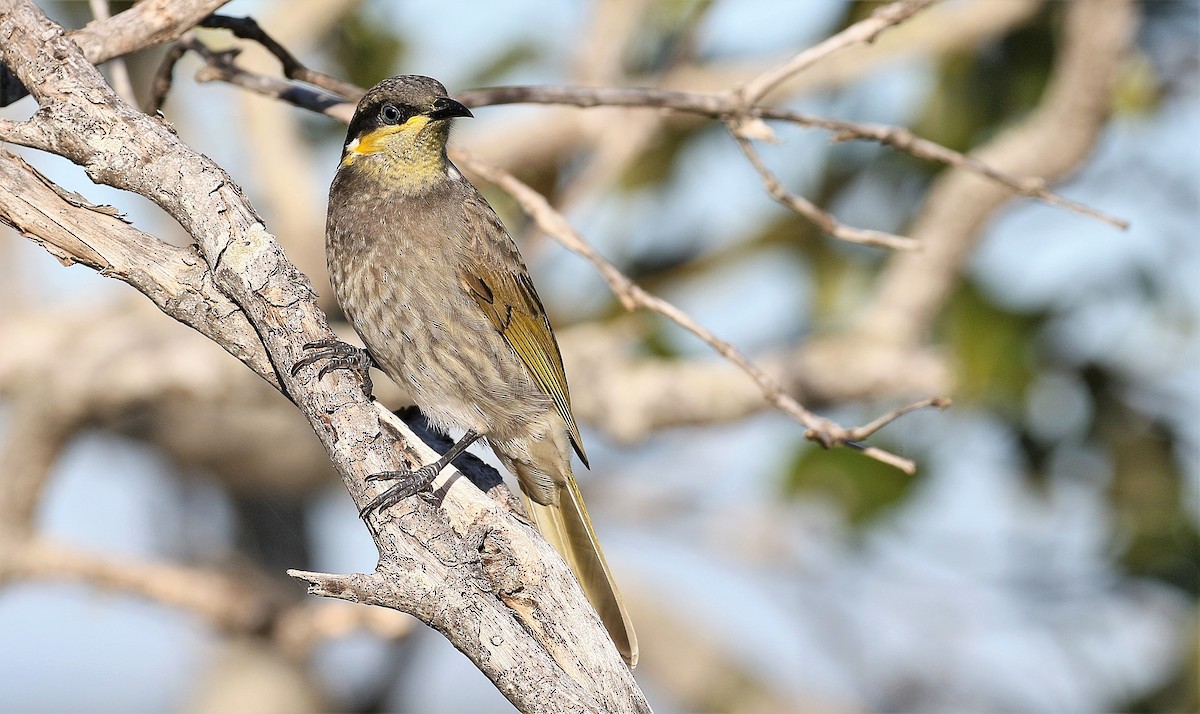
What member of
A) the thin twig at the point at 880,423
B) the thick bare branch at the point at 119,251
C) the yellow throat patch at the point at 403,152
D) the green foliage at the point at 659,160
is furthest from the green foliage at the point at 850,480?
the thick bare branch at the point at 119,251

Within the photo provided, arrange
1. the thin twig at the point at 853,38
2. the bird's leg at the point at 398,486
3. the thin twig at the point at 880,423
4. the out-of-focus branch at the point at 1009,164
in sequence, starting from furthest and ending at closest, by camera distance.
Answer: the out-of-focus branch at the point at 1009,164
the thin twig at the point at 853,38
the thin twig at the point at 880,423
the bird's leg at the point at 398,486

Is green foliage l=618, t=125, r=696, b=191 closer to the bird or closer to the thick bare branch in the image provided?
the bird

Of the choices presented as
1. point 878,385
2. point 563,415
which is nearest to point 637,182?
point 878,385

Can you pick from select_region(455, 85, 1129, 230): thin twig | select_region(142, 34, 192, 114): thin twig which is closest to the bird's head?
select_region(455, 85, 1129, 230): thin twig

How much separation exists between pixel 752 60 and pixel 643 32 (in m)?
0.55

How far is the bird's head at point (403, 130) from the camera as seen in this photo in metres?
3.04

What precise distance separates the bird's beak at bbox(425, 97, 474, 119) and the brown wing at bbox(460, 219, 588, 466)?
0.35 meters

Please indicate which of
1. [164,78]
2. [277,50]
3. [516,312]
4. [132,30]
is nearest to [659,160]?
[516,312]

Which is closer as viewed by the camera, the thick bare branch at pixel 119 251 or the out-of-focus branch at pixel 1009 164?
the thick bare branch at pixel 119 251

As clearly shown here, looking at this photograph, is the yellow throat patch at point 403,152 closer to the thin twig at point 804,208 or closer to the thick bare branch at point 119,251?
the thin twig at point 804,208

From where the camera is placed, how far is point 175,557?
6.37 metres

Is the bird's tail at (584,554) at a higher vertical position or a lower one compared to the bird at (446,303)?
lower

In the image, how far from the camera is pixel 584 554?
2996mm

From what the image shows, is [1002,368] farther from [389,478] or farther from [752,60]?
[389,478]
